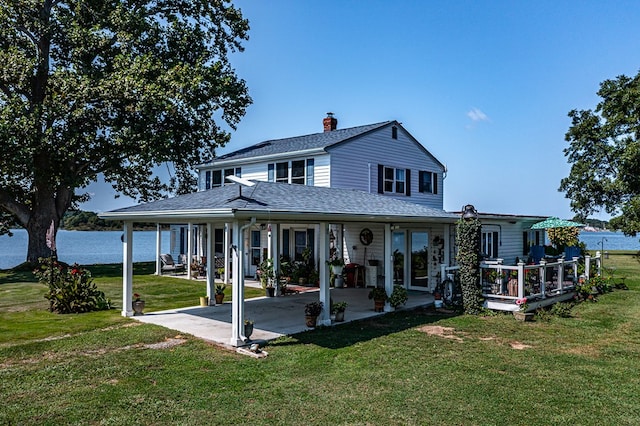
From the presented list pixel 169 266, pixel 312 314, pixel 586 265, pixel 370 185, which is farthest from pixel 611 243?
pixel 312 314

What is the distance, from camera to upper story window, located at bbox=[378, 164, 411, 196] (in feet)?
66.3

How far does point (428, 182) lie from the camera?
2248 cm

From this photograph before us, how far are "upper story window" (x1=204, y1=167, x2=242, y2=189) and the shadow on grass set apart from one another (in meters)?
12.6

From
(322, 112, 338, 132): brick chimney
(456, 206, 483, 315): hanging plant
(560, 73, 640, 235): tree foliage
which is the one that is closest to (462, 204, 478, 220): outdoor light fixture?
(456, 206, 483, 315): hanging plant

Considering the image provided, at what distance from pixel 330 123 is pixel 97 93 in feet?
38.8

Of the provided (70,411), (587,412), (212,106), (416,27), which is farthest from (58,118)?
(587,412)

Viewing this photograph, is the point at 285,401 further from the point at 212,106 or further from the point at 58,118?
the point at 212,106

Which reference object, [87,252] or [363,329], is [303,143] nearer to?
[363,329]

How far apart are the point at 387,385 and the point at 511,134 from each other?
19.1 m

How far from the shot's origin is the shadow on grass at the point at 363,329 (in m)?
9.66

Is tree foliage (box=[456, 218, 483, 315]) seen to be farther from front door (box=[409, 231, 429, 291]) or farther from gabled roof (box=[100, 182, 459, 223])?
front door (box=[409, 231, 429, 291])

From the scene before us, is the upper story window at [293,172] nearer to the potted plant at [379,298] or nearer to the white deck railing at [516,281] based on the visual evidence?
the potted plant at [379,298]

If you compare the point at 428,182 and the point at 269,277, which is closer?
the point at 269,277

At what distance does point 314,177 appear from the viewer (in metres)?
18.7
